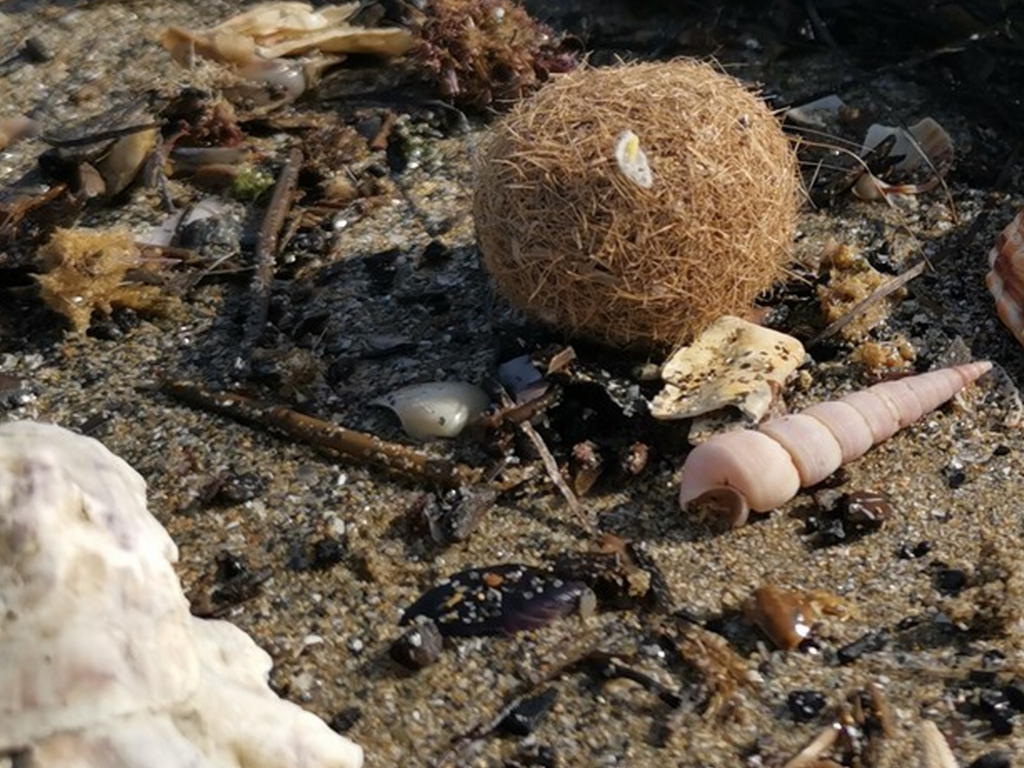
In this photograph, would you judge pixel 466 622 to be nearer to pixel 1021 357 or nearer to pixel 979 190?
pixel 1021 357

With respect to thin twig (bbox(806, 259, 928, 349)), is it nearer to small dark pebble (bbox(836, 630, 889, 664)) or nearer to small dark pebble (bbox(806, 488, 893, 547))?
small dark pebble (bbox(806, 488, 893, 547))

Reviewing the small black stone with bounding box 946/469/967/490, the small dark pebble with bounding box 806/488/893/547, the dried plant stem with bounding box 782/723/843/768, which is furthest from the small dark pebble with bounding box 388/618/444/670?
the small black stone with bounding box 946/469/967/490

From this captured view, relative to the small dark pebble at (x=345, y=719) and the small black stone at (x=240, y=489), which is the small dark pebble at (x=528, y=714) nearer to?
the small dark pebble at (x=345, y=719)

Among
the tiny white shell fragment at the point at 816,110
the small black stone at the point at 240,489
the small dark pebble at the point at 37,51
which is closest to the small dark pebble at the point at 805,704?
the small black stone at the point at 240,489

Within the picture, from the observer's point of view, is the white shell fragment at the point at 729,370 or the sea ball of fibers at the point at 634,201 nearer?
the sea ball of fibers at the point at 634,201

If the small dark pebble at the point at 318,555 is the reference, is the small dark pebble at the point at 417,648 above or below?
above

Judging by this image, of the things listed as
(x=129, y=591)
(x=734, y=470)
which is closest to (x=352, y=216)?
(x=734, y=470)

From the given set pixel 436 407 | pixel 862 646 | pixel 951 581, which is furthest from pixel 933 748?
pixel 436 407
